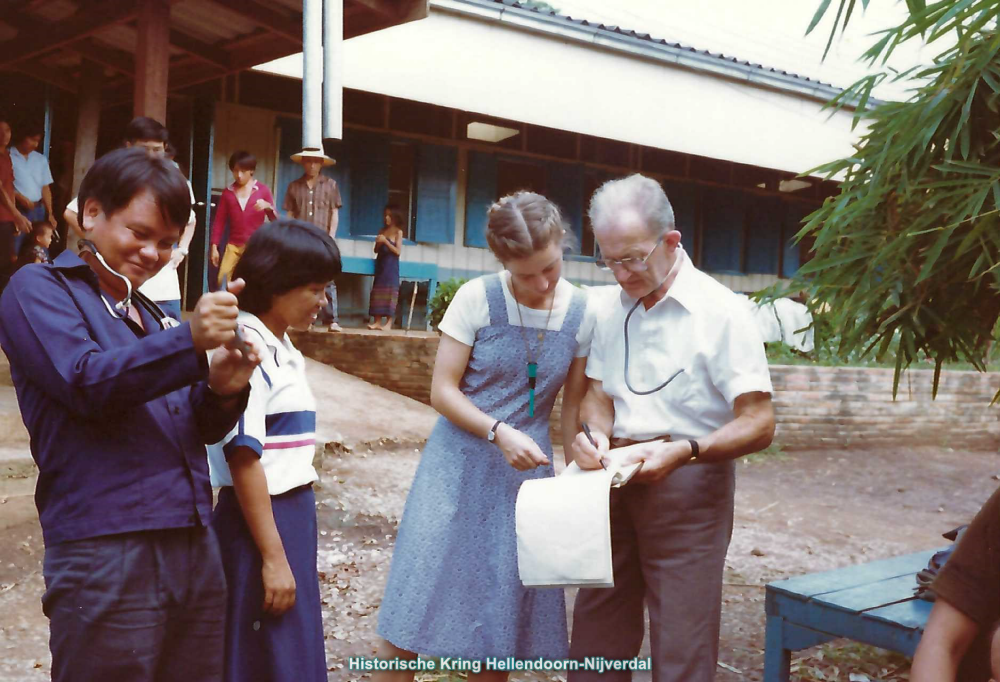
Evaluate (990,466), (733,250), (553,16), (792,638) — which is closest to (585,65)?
(553,16)

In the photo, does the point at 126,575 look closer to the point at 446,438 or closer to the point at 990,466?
the point at 446,438

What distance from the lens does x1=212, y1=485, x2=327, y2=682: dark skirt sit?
1989 mm

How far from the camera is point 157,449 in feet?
5.51

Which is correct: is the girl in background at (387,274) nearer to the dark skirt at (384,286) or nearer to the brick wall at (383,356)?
the dark skirt at (384,286)

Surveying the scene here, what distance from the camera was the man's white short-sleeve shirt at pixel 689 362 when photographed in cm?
228

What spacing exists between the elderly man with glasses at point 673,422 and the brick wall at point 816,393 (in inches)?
262

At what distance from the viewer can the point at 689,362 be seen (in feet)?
7.61

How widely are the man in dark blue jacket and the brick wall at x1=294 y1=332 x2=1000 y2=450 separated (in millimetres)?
7445

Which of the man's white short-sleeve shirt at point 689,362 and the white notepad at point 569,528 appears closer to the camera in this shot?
the white notepad at point 569,528

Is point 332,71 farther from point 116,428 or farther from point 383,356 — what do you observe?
point 116,428

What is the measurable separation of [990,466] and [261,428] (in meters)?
9.83

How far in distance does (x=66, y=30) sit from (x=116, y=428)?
757cm

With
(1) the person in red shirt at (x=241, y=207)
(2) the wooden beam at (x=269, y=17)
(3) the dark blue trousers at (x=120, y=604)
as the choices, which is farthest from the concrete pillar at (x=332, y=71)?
(3) the dark blue trousers at (x=120, y=604)

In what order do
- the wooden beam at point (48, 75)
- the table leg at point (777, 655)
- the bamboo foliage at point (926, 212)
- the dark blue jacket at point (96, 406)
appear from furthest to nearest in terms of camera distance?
the wooden beam at point (48, 75) → the table leg at point (777, 655) → the bamboo foliage at point (926, 212) → the dark blue jacket at point (96, 406)
